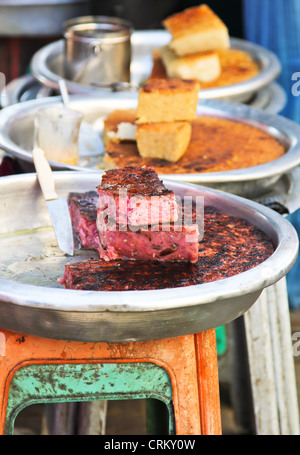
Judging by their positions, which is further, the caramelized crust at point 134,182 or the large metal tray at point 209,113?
the large metal tray at point 209,113

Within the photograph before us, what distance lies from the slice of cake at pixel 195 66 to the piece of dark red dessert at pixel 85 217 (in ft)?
4.68

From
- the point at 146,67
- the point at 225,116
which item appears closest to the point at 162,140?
the point at 225,116

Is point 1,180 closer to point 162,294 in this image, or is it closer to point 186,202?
point 186,202

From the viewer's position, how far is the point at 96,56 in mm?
2725

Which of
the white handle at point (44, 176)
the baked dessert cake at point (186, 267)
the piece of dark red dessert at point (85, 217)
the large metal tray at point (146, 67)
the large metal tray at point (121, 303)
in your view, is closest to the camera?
the large metal tray at point (121, 303)

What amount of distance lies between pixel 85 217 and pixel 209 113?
112 cm

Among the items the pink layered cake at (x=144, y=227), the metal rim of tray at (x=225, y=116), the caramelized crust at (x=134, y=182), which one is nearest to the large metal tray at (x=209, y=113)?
the metal rim of tray at (x=225, y=116)

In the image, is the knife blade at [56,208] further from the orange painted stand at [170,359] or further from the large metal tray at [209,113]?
the orange painted stand at [170,359]

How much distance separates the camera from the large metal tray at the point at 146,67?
252cm

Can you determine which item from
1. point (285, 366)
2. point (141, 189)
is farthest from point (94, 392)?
point (285, 366)

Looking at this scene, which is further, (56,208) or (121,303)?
(56,208)

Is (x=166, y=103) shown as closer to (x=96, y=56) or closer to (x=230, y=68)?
(x=96, y=56)

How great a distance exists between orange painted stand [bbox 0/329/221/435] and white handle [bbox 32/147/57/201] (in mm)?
395

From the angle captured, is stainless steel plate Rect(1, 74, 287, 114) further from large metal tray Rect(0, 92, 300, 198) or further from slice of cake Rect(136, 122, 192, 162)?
slice of cake Rect(136, 122, 192, 162)
